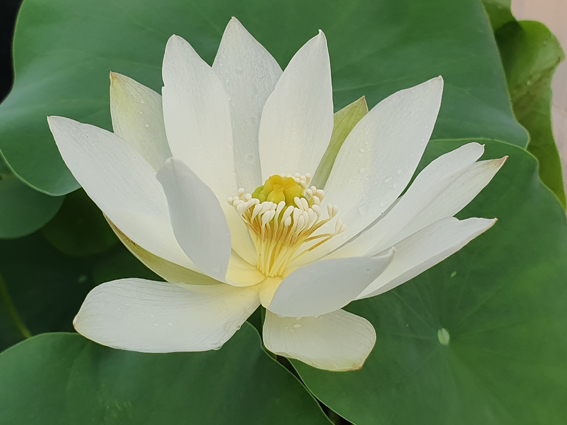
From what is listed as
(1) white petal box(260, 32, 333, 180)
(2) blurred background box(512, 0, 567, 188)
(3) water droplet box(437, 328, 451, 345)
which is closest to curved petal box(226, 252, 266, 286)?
(1) white petal box(260, 32, 333, 180)

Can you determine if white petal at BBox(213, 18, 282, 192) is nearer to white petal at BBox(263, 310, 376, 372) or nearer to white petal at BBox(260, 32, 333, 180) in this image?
white petal at BBox(260, 32, 333, 180)

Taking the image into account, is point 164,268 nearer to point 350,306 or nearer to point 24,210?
point 350,306

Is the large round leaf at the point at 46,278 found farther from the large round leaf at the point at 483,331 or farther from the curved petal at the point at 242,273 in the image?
the large round leaf at the point at 483,331

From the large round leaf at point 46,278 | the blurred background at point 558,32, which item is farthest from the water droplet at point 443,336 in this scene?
the blurred background at point 558,32

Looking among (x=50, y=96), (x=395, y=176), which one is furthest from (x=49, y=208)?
(x=395, y=176)

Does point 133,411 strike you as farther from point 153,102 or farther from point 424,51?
point 424,51

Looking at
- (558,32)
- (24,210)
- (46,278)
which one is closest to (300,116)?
(24,210)
